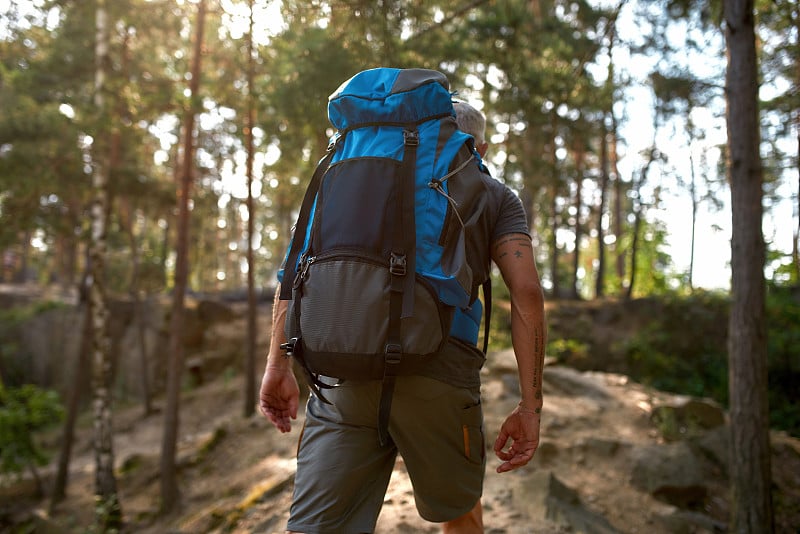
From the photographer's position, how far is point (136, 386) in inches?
738

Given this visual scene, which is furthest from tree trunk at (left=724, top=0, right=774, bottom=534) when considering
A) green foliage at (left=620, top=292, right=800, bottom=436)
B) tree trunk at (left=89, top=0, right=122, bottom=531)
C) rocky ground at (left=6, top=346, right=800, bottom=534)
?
tree trunk at (left=89, top=0, right=122, bottom=531)

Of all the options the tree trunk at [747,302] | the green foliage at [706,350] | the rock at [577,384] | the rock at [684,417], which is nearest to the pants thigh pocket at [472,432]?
the tree trunk at [747,302]

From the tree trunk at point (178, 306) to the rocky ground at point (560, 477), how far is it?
626 millimetres

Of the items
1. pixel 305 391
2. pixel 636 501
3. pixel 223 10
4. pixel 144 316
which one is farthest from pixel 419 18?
pixel 144 316

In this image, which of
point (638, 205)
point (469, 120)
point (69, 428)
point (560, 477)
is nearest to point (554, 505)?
point (560, 477)

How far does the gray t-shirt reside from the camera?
5.80 ft

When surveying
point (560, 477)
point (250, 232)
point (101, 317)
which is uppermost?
point (250, 232)

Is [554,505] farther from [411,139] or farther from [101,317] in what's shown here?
[101,317]

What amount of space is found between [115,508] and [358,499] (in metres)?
7.98

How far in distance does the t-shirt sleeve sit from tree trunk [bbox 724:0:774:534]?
3.75 m

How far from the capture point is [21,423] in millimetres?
10586

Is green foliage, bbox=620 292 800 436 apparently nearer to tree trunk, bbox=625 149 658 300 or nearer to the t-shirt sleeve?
tree trunk, bbox=625 149 658 300

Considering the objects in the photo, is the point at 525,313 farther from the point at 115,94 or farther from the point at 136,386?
the point at 136,386

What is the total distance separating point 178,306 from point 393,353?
8640 mm
